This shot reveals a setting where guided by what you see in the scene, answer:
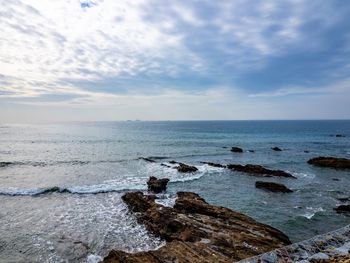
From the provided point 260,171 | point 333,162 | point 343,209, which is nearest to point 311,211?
point 343,209

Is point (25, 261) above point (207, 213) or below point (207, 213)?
below

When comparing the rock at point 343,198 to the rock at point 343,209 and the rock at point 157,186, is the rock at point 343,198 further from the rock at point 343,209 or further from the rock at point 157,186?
the rock at point 157,186

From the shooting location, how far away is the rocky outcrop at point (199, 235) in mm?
13305

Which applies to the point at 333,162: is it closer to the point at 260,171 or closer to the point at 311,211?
the point at 260,171

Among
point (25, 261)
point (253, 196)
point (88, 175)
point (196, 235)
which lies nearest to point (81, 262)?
point (25, 261)

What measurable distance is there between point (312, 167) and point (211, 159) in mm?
17877

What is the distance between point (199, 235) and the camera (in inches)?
623

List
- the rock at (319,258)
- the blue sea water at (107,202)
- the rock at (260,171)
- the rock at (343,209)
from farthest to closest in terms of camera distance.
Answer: the rock at (260,171)
the rock at (343,209)
the blue sea water at (107,202)
the rock at (319,258)

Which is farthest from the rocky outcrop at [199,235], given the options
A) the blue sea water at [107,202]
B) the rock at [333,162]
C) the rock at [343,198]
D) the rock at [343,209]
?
the rock at [333,162]

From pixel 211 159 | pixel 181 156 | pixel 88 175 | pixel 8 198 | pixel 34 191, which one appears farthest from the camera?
pixel 181 156

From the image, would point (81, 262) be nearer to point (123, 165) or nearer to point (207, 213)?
point (207, 213)

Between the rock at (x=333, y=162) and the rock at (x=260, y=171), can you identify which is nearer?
the rock at (x=260, y=171)

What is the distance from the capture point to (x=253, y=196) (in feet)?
93.9

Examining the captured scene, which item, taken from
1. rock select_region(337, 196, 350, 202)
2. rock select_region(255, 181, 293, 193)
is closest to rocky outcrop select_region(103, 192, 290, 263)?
rock select_region(255, 181, 293, 193)
